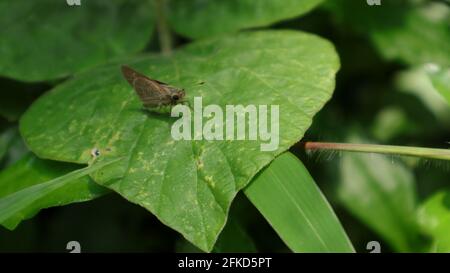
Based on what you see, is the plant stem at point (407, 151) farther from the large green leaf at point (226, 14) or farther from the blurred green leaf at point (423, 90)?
the blurred green leaf at point (423, 90)

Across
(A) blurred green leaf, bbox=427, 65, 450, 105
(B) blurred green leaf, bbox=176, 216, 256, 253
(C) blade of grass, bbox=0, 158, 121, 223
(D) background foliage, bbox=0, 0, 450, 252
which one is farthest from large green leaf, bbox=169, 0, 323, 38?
(C) blade of grass, bbox=0, 158, 121, 223

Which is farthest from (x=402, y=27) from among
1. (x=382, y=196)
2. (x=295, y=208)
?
(x=295, y=208)

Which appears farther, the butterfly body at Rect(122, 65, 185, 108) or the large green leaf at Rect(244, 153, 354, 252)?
the butterfly body at Rect(122, 65, 185, 108)

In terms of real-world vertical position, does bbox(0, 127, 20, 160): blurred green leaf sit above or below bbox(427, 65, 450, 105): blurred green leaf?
below

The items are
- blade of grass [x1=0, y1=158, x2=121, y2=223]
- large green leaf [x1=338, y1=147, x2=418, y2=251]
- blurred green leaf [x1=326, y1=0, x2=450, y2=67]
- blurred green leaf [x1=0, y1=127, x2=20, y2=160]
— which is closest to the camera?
blade of grass [x1=0, y1=158, x2=121, y2=223]

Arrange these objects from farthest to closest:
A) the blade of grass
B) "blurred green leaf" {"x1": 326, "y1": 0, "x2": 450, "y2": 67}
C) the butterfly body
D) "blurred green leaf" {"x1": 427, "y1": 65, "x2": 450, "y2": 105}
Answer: "blurred green leaf" {"x1": 326, "y1": 0, "x2": 450, "y2": 67}
"blurred green leaf" {"x1": 427, "y1": 65, "x2": 450, "y2": 105}
the butterfly body
the blade of grass

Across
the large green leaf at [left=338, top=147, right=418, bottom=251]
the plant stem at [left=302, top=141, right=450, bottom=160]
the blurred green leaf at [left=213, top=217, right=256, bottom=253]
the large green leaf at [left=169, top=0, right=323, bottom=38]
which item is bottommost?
the large green leaf at [left=338, top=147, right=418, bottom=251]

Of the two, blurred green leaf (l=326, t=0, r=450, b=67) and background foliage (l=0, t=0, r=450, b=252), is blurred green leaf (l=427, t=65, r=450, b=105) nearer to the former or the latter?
background foliage (l=0, t=0, r=450, b=252)

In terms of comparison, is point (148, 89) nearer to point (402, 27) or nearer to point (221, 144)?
point (221, 144)
